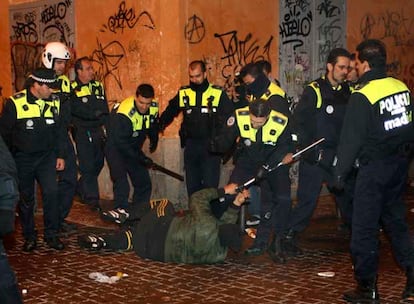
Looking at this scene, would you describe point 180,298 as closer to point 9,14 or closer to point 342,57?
point 342,57

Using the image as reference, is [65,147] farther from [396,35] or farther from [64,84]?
[396,35]

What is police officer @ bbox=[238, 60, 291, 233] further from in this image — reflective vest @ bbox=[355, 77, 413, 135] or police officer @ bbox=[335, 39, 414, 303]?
reflective vest @ bbox=[355, 77, 413, 135]

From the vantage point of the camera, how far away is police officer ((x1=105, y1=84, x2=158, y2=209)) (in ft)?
30.1

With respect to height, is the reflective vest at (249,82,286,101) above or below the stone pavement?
above

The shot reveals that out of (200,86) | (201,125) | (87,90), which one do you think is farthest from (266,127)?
(87,90)

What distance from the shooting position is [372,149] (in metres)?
6.20

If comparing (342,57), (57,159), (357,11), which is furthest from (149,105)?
(357,11)

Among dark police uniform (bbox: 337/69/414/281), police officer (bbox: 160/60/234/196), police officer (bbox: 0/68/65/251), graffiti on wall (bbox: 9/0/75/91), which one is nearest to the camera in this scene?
dark police uniform (bbox: 337/69/414/281)

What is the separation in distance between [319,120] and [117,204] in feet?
10.5

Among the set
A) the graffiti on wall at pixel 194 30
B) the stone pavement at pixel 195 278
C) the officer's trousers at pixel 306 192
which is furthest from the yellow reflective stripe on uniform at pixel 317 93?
the graffiti on wall at pixel 194 30

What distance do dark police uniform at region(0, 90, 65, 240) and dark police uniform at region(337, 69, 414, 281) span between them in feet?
12.0

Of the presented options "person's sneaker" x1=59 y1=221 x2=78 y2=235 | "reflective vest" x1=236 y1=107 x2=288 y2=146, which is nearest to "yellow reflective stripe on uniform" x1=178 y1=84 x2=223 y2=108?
"reflective vest" x1=236 y1=107 x2=288 y2=146

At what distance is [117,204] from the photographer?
32.2 feet

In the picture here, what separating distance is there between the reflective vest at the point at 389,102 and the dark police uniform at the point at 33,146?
149 inches
